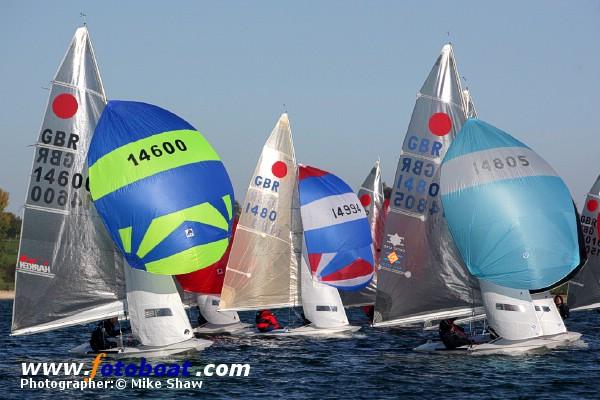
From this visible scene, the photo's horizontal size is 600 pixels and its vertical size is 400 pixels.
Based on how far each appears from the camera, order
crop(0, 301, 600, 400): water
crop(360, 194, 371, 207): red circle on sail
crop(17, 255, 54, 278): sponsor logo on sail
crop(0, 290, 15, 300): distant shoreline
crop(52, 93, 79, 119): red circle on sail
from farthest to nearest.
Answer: crop(0, 290, 15, 300): distant shoreline
crop(360, 194, 371, 207): red circle on sail
crop(17, 255, 54, 278): sponsor logo on sail
crop(52, 93, 79, 119): red circle on sail
crop(0, 301, 600, 400): water

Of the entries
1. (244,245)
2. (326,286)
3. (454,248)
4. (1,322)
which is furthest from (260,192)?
(1,322)

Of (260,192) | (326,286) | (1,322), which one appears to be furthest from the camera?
(1,322)

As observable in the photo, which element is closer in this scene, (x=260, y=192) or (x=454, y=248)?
(x=454, y=248)

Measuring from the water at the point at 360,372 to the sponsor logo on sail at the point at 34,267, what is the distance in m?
2.65

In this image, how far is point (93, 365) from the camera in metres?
30.6

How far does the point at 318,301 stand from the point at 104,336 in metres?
9.78

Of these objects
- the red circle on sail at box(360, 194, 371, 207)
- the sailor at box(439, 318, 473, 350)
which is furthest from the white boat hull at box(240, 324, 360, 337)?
the red circle on sail at box(360, 194, 371, 207)

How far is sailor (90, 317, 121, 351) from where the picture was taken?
105 feet

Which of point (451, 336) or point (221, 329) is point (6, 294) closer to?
point (221, 329)

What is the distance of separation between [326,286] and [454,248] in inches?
242

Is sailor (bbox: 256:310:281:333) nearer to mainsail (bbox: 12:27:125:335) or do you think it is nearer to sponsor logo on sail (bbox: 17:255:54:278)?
mainsail (bbox: 12:27:125:335)

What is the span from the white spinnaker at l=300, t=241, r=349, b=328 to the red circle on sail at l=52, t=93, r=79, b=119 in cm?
1120

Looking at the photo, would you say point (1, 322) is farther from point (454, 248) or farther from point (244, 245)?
point (454, 248)

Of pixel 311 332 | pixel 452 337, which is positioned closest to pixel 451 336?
pixel 452 337
